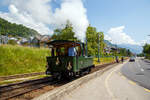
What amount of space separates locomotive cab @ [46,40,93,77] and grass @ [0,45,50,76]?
5.13 m

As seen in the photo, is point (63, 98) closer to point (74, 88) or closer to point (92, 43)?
point (74, 88)

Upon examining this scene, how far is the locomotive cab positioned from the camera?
322 inches

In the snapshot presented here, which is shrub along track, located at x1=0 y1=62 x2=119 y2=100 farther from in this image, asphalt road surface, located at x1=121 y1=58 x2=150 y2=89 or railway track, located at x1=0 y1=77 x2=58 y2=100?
asphalt road surface, located at x1=121 y1=58 x2=150 y2=89

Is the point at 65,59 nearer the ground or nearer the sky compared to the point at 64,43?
nearer the ground

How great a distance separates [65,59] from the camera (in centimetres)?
827

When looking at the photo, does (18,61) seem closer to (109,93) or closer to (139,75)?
(109,93)

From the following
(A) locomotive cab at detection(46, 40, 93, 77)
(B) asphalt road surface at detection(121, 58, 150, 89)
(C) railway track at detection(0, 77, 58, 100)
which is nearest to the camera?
(C) railway track at detection(0, 77, 58, 100)

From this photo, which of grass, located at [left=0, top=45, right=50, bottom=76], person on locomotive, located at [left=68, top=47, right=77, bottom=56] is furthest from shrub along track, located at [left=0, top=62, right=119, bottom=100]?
grass, located at [left=0, top=45, right=50, bottom=76]

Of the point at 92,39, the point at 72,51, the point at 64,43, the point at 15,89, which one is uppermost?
the point at 92,39

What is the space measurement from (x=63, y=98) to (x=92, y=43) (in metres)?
32.3

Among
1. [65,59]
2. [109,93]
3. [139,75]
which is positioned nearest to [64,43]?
[65,59]

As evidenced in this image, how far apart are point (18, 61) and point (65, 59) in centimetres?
829

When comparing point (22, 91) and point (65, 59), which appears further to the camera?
point (65, 59)

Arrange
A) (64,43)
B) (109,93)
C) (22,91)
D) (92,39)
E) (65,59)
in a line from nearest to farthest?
(109,93)
(22,91)
(65,59)
(64,43)
(92,39)
